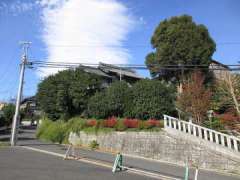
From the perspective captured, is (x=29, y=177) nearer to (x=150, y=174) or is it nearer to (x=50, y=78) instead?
(x=150, y=174)

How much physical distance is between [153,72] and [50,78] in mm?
9860

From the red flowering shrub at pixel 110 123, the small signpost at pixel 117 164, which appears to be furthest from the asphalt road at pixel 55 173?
the red flowering shrub at pixel 110 123

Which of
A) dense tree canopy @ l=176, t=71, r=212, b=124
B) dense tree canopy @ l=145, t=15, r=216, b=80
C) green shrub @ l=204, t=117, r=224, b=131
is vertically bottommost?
green shrub @ l=204, t=117, r=224, b=131

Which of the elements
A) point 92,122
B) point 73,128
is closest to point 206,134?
point 92,122

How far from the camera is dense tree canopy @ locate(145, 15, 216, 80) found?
24500 mm

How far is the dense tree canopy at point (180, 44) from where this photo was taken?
2450 cm

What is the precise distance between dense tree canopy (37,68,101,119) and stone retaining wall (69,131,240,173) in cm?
472

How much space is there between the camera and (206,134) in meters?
14.6

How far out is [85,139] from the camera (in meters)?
21.2

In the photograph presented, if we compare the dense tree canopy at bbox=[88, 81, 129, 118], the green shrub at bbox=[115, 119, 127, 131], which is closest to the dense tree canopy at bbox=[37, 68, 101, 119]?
the dense tree canopy at bbox=[88, 81, 129, 118]

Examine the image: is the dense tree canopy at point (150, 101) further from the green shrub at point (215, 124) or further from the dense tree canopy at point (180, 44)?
the dense tree canopy at point (180, 44)

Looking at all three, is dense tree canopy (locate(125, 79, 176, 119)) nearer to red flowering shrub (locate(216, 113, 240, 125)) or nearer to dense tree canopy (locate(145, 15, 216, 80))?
dense tree canopy (locate(145, 15, 216, 80))

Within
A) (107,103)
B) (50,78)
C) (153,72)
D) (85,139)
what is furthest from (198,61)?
(50,78)

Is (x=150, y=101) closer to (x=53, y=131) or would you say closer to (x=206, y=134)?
(x=206, y=134)
